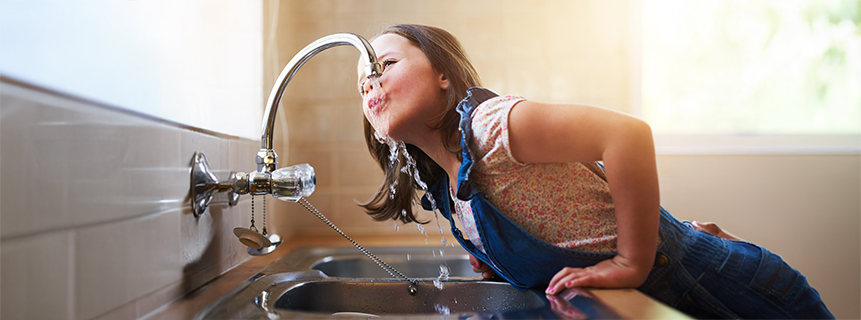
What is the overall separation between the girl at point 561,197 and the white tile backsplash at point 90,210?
323 mm

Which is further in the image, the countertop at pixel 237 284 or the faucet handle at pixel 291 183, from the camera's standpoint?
the faucet handle at pixel 291 183

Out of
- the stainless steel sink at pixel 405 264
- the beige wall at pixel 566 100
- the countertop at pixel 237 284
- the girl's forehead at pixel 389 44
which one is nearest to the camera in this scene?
the countertop at pixel 237 284

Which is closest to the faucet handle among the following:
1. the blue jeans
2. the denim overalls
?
the denim overalls

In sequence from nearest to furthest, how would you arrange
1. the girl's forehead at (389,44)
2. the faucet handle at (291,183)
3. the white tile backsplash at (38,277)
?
the white tile backsplash at (38,277) < the faucet handle at (291,183) < the girl's forehead at (389,44)

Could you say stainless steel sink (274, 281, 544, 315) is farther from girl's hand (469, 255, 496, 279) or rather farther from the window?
the window

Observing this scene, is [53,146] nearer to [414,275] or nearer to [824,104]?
[414,275]

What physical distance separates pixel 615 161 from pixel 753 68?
136 cm

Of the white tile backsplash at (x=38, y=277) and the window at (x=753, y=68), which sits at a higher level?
the window at (x=753, y=68)

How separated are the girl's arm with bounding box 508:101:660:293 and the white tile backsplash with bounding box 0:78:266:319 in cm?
44

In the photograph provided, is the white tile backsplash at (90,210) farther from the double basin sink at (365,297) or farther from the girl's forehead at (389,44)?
the girl's forehead at (389,44)

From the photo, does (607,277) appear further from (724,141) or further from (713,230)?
(724,141)

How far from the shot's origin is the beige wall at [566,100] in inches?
60.7

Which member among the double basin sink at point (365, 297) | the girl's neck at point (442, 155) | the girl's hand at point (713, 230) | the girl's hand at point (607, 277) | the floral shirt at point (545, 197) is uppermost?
the girl's neck at point (442, 155)

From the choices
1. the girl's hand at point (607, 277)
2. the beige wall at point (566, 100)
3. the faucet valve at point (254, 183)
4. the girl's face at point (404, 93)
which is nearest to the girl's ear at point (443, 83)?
the girl's face at point (404, 93)
